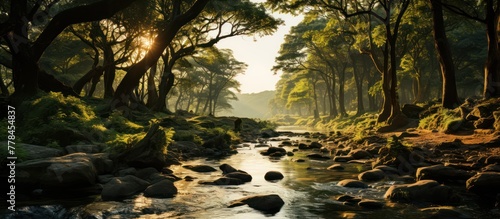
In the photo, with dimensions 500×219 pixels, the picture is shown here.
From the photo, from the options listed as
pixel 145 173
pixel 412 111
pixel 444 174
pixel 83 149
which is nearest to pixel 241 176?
pixel 145 173

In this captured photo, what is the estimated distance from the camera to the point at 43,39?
1383 cm

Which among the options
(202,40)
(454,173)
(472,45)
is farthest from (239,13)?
(472,45)

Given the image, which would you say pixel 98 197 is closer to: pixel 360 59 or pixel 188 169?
pixel 188 169

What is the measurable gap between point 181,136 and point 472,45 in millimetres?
35194

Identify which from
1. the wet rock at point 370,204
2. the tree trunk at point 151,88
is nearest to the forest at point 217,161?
the wet rock at point 370,204

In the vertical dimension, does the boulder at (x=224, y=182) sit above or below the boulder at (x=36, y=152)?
below

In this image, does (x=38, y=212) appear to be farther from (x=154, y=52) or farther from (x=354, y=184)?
(x=154, y=52)

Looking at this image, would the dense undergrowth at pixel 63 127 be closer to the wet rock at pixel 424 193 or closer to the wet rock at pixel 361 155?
the wet rock at pixel 361 155

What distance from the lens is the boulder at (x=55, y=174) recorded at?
634 cm

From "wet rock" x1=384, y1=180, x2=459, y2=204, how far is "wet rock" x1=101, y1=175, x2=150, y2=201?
4.37m

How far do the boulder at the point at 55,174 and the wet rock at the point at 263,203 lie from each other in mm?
2832

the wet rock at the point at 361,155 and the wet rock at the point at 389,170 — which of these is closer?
the wet rock at the point at 389,170

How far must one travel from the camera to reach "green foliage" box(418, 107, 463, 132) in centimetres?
1455

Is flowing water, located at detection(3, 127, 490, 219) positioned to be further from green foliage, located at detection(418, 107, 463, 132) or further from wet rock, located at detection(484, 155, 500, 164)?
green foliage, located at detection(418, 107, 463, 132)
